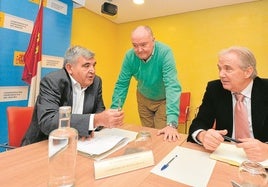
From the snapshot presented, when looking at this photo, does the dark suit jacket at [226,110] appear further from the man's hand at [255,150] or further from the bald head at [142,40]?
the bald head at [142,40]

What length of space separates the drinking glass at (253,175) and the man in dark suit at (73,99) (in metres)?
0.63

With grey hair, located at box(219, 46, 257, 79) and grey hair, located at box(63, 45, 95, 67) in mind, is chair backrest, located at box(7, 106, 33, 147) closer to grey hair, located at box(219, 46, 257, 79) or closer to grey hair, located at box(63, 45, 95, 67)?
grey hair, located at box(63, 45, 95, 67)

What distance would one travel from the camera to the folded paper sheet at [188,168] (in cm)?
77

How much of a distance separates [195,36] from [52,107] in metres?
3.14

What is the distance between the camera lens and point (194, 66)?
3732 mm

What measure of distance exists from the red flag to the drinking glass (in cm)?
238

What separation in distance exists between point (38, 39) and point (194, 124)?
2.06 meters

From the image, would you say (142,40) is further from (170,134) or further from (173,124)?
(170,134)

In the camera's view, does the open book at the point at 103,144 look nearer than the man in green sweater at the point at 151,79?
Yes

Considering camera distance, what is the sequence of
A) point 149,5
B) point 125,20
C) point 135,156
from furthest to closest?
point 125,20 → point 149,5 → point 135,156

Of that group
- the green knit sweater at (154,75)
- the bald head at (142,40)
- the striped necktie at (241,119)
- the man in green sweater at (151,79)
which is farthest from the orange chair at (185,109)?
the striped necktie at (241,119)

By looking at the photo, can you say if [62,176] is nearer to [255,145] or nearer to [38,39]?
[255,145]

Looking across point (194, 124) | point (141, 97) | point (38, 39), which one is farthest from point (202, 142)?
point (38, 39)

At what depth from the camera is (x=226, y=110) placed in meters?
1.37
